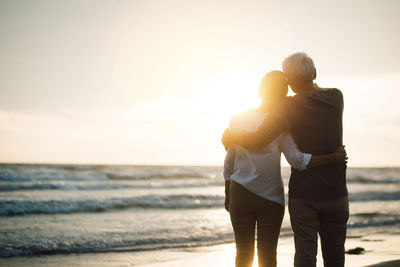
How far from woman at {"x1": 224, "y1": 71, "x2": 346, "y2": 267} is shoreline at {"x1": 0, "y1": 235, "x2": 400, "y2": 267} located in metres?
2.41

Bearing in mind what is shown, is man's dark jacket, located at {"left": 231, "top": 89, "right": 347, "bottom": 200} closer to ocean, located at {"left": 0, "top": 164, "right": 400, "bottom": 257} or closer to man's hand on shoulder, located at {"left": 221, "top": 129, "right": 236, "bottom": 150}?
man's hand on shoulder, located at {"left": 221, "top": 129, "right": 236, "bottom": 150}

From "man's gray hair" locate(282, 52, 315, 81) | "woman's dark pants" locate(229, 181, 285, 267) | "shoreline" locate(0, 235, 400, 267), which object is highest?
"man's gray hair" locate(282, 52, 315, 81)

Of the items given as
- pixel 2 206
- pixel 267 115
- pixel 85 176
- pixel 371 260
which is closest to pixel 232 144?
pixel 267 115

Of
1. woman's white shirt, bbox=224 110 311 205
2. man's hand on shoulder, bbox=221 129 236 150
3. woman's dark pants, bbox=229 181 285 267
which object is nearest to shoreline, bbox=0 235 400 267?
woman's dark pants, bbox=229 181 285 267

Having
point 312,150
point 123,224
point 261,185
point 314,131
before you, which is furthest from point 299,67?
point 123,224

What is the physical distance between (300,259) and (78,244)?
16.7 ft

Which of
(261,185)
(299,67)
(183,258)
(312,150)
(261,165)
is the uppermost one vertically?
(299,67)

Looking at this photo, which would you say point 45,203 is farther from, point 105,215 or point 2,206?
point 105,215

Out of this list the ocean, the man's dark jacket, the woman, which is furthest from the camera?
the ocean

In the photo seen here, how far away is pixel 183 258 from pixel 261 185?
11.7 feet

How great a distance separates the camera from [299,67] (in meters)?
2.46

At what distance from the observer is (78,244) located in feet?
21.5

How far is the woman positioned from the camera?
8.41 ft

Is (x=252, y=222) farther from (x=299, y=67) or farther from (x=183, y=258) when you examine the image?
(x=183, y=258)
